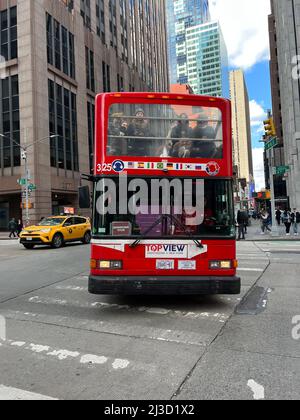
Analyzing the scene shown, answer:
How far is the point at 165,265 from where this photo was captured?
20.3 feet

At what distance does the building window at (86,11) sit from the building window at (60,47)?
6520 mm

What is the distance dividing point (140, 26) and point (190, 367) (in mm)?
82845

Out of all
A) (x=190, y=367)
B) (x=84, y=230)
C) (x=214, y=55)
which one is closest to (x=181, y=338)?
(x=190, y=367)

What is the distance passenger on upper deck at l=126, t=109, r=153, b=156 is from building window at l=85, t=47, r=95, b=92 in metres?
46.3

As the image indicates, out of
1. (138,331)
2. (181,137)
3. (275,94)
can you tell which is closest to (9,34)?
(181,137)

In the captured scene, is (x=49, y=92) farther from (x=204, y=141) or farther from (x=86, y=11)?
(x=204, y=141)

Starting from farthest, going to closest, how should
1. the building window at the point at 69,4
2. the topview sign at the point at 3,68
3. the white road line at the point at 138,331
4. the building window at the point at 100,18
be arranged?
the building window at the point at 100,18 → the building window at the point at 69,4 → the topview sign at the point at 3,68 → the white road line at the point at 138,331

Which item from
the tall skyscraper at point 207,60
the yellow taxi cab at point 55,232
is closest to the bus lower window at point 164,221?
the yellow taxi cab at point 55,232

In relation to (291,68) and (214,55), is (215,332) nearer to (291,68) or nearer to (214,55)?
(291,68)

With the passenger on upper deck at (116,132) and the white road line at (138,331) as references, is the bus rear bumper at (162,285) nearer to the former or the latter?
the white road line at (138,331)

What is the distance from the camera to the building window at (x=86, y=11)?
50469 mm

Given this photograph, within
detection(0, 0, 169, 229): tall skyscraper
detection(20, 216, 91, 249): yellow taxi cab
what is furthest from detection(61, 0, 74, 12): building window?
detection(20, 216, 91, 249): yellow taxi cab

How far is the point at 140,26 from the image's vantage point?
7712 centimetres

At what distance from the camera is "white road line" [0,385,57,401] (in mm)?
3441
